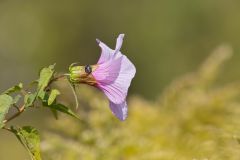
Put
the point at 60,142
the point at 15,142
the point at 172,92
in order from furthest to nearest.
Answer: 1. the point at 15,142
2. the point at 172,92
3. the point at 60,142

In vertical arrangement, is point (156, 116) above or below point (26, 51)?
below

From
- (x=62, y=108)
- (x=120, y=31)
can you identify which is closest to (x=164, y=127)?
(x=62, y=108)

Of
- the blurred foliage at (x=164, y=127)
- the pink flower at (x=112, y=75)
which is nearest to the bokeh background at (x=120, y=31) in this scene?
the blurred foliage at (x=164, y=127)

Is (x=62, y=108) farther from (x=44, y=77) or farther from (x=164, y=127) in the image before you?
(x=164, y=127)

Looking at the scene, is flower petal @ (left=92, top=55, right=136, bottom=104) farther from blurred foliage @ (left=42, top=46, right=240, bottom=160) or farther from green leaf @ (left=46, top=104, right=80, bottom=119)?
blurred foliage @ (left=42, top=46, right=240, bottom=160)

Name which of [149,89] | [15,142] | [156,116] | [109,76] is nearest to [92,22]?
[149,89]

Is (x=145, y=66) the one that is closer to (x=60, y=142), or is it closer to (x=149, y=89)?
(x=149, y=89)

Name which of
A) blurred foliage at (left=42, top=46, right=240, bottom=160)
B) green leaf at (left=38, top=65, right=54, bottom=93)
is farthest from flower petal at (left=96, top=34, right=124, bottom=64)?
blurred foliage at (left=42, top=46, right=240, bottom=160)
